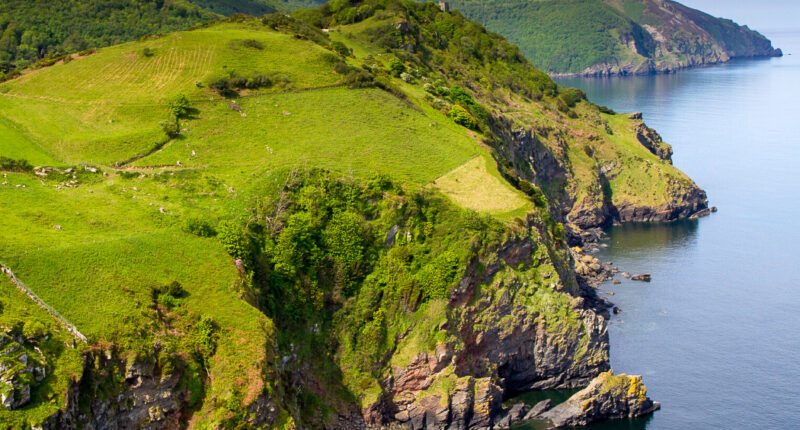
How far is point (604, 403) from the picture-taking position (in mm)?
67750

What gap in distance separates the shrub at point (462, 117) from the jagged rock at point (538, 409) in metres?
45.7

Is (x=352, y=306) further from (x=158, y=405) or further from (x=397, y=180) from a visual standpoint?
(x=158, y=405)

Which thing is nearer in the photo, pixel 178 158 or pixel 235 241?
pixel 235 241

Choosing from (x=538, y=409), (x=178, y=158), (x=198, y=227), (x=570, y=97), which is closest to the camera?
(x=198, y=227)

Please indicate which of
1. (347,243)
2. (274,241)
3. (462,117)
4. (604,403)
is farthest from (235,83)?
(604,403)

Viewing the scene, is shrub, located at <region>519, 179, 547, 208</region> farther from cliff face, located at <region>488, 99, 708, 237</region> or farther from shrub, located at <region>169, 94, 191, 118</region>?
shrub, located at <region>169, 94, 191, 118</region>

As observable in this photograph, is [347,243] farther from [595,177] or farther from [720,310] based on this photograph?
[595,177]

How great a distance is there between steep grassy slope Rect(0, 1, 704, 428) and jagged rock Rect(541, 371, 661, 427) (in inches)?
198

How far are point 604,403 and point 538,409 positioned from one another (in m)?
6.42

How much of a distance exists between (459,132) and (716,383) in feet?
148

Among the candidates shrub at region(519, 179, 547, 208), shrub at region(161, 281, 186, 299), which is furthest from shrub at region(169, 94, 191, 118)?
shrub at region(519, 179, 547, 208)

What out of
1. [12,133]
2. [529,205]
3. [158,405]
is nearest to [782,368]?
[529,205]

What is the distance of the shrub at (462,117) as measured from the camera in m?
102

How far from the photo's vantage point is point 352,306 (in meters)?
68.9
